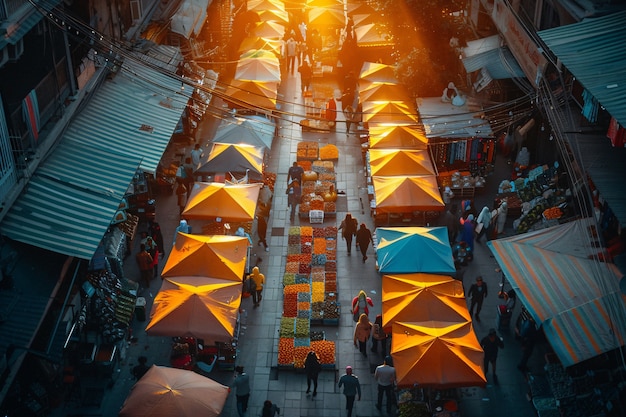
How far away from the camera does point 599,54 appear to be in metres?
19.3

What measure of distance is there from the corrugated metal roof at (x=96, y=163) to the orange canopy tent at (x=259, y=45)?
7917 millimetres

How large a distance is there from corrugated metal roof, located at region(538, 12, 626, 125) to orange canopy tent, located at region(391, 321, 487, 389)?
6.15 meters

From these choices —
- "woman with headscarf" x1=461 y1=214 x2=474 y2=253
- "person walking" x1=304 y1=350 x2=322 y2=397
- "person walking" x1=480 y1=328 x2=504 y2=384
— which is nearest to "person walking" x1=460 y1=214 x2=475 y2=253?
"woman with headscarf" x1=461 y1=214 x2=474 y2=253

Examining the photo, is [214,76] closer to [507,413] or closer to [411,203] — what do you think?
[411,203]

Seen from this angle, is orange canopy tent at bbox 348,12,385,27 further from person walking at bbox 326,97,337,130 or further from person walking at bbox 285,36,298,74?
person walking at bbox 326,97,337,130

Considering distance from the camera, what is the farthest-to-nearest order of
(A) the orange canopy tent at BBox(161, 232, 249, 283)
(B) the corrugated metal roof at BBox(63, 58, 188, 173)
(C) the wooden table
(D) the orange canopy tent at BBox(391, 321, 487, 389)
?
(C) the wooden table < (B) the corrugated metal roof at BBox(63, 58, 188, 173) < (A) the orange canopy tent at BBox(161, 232, 249, 283) < (D) the orange canopy tent at BBox(391, 321, 487, 389)

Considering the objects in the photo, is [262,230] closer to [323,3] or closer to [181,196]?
[181,196]

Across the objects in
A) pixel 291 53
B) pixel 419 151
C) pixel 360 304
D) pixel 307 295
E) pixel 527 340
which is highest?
pixel 291 53

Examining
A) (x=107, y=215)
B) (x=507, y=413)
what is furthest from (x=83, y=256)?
(x=507, y=413)

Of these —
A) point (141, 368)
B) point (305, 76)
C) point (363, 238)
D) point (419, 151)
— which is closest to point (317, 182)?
point (419, 151)

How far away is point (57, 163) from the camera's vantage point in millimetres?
20000

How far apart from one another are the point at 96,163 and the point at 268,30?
18.9 m

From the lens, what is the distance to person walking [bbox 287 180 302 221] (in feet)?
83.9

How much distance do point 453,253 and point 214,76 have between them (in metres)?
14.5
